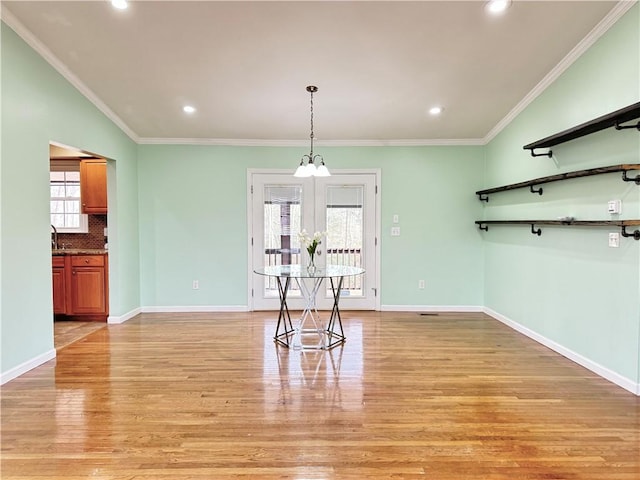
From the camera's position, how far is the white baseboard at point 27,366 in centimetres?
280

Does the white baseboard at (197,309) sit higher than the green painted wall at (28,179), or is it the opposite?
the green painted wall at (28,179)

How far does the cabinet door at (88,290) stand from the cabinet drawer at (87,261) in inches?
1.9

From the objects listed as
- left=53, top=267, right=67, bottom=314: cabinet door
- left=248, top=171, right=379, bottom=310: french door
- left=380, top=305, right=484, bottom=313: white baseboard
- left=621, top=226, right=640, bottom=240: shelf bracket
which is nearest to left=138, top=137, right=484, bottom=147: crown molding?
left=248, top=171, right=379, bottom=310: french door

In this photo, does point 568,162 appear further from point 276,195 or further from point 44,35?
point 44,35

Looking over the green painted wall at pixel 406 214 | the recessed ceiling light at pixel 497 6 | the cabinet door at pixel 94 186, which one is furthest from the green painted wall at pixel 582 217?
the cabinet door at pixel 94 186

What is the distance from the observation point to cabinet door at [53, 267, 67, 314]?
14.9ft

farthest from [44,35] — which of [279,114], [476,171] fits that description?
[476,171]

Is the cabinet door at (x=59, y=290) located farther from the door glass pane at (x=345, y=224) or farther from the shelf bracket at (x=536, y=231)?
the shelf bracket at (x=536, y=231)

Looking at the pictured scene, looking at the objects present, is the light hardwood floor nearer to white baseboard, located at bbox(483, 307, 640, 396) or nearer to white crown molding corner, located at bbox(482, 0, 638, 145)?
white baseboard, located at bbox(483, 307, 640, 396)

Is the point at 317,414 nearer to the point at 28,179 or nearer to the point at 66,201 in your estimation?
the point at 28,179

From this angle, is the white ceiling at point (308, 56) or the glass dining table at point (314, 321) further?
the glass dining table at point (314, 321)

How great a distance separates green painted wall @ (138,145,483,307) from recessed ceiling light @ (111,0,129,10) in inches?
95.0

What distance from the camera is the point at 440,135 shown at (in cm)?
488

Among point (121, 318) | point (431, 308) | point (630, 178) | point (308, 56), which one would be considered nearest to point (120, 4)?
point (308, 56)
